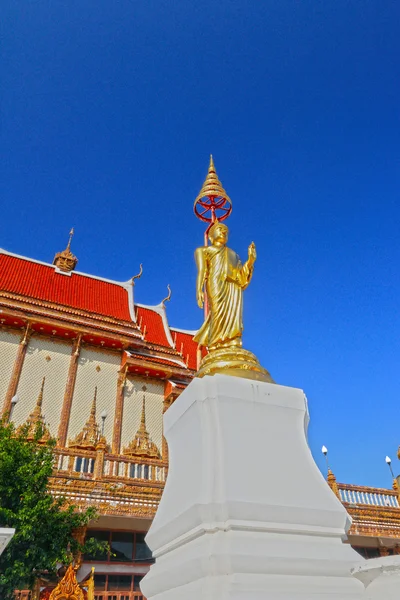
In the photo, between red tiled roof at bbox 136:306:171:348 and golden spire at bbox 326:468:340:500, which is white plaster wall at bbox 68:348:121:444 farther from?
golden spire at bbox 326:468:340:500

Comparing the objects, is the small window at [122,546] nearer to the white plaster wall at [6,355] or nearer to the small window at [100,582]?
the small window at [100,582]

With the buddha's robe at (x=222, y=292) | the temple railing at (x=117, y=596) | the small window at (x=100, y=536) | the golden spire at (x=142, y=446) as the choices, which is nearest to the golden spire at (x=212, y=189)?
the buddha's robe at (x=222, y=292)

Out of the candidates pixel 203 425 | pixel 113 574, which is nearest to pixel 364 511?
pixel 113 574

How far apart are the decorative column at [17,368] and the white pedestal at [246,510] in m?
10.7

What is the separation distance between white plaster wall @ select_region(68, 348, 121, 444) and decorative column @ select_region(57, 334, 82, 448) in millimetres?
162

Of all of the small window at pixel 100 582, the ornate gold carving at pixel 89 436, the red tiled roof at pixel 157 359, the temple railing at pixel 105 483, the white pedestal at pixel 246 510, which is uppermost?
the red tiled roof at pixel 157 359

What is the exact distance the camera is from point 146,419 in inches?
556

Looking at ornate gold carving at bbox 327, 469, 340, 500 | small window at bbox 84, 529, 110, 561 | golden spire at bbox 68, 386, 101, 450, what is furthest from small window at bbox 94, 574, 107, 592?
ornate gold carving at bbox 327, 469, 340, 500

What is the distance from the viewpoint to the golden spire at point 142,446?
42.4 ft

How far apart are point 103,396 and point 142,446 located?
81.4 inches

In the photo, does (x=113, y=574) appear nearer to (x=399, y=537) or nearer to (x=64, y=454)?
(x=64, y=454)

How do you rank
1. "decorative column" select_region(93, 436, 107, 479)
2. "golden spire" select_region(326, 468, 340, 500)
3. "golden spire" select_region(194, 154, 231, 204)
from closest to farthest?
"golden spire" select_region(194, 154, 231, 204) < "decorative column" select_region(93, 436, 107, 479) < "golden spire" select_region(326, 468, 340, 500)

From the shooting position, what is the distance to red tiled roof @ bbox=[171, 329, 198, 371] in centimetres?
1688

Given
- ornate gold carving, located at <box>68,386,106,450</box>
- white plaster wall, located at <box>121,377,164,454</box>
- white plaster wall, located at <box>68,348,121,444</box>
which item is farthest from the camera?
white plaster wall, located at <box>121,377,164,454</box>
